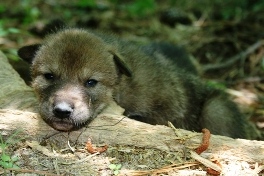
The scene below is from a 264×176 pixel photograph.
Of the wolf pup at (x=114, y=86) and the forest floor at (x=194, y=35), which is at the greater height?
the forest floor at (x=194, y=35)

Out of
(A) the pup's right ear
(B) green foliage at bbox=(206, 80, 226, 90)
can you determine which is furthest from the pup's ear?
(B) green foliage at bbox=(206, 80, 226, 90)

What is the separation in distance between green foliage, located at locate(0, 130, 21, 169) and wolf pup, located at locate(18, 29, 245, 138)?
36 centimetres

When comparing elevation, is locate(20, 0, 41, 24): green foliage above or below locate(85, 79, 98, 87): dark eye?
above

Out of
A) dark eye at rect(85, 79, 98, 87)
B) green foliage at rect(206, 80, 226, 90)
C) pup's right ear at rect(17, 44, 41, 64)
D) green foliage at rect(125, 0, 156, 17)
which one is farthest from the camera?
green foliage at rect(125, 0, 156, 17)

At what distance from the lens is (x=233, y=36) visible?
24.7ft

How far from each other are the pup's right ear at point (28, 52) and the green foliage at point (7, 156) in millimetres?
1374

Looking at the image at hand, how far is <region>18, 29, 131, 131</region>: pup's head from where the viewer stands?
12.1 feet

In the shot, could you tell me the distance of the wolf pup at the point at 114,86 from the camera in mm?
3850

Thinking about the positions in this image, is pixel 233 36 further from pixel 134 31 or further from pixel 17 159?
pixel 17 159

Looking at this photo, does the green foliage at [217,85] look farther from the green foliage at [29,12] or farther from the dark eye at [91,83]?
the green foliage at [29,12]

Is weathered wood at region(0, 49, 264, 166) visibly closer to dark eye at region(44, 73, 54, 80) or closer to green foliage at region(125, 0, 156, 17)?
dark eye at region(44, 73, 54, 80)

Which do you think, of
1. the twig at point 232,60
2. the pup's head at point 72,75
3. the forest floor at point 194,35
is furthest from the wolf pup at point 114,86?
the twig at point 232,60

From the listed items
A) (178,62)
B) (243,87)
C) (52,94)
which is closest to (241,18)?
(243,87)

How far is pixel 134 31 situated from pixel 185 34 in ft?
3.70
